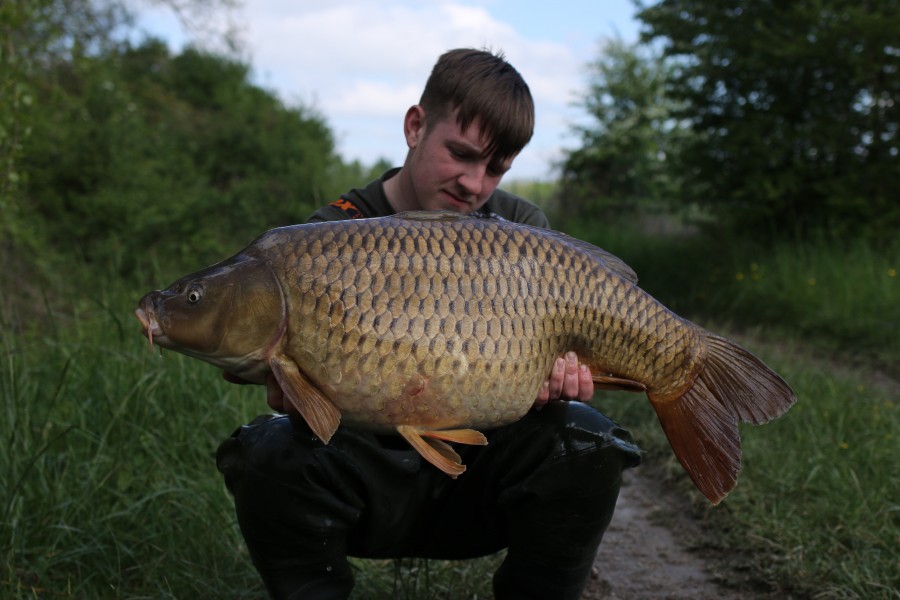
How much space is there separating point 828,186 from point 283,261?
5.32 metres

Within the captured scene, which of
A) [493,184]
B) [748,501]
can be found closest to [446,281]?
[493,184]

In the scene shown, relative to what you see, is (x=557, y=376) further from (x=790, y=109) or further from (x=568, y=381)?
(x=790, y=109)

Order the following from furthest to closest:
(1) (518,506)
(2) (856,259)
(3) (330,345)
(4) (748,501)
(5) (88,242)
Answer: (5) (88,242) → (2) (856,259) → (4) (748,501) → (1) (518,506) → (3) (330,345)

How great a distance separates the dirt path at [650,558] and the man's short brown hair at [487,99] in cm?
103

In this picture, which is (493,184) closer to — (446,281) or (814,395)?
(446,281)

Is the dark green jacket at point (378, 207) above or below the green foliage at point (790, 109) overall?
below

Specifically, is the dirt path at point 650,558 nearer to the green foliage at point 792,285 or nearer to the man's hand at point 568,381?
the man's hand at point 568,381

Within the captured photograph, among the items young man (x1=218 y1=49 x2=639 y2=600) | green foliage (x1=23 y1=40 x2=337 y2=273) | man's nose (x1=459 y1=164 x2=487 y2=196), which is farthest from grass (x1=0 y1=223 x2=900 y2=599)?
green foliage (x1=23 y1=40 x2=337 y2=273)

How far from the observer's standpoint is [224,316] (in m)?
1.31

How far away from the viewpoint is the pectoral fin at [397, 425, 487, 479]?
1299 mm

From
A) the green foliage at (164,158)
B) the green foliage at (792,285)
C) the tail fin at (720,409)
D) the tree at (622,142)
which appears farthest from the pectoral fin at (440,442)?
the tree at (622,142)

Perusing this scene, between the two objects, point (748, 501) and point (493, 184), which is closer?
point (493, 184)

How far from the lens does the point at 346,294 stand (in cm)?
130

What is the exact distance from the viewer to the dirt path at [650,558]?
6.62ft
